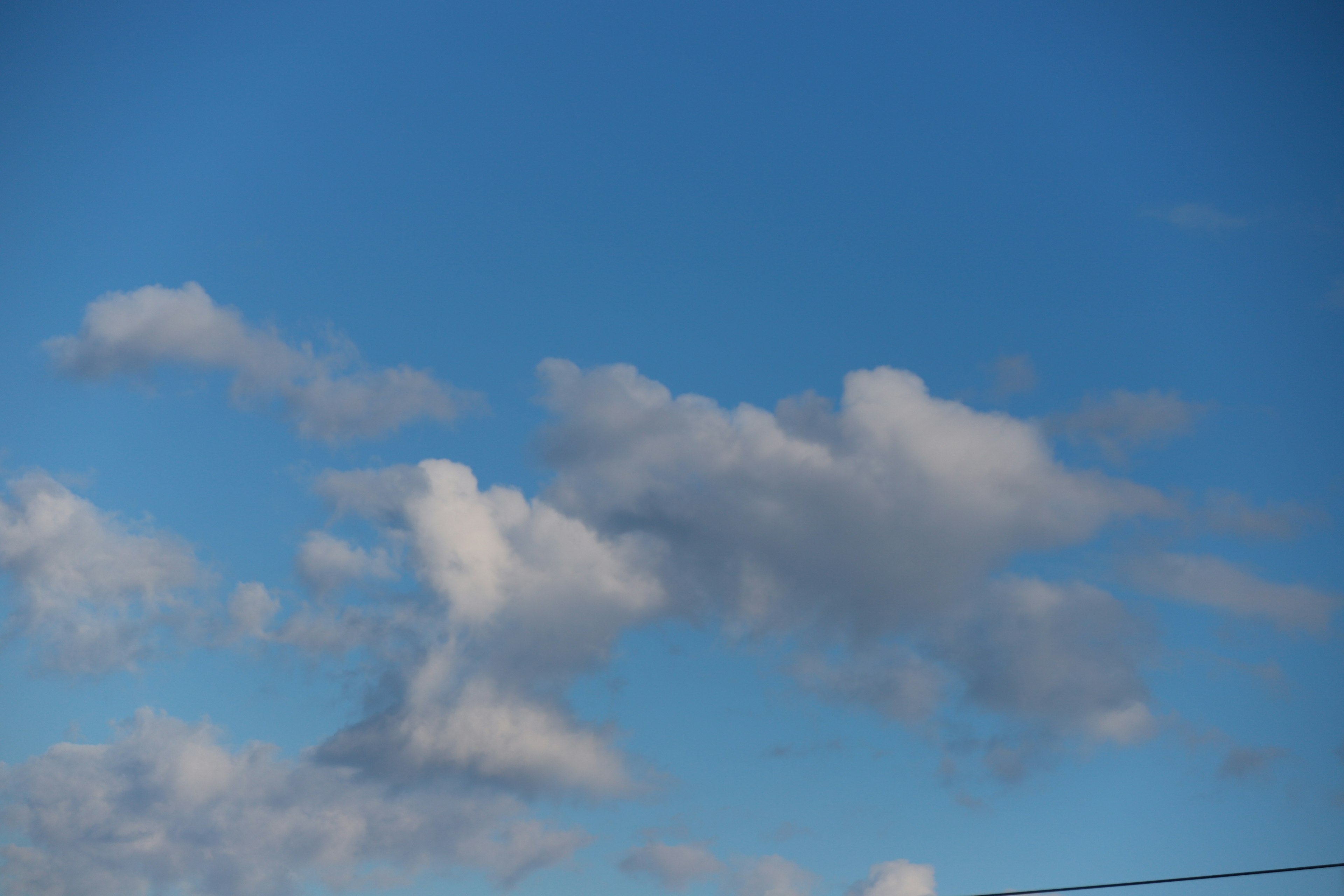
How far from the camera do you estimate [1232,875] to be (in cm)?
3722

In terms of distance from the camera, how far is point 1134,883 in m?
39.5

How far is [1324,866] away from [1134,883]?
560 cm

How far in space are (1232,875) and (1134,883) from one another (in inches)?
124

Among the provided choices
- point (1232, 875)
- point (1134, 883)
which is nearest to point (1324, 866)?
point (1232, 875)

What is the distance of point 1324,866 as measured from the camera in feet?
117

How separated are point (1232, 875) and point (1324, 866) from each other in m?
2.48

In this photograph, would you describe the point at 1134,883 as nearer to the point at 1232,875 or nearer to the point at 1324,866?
the point at 1232,875

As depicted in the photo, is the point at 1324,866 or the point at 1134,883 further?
the point at 1134,883
